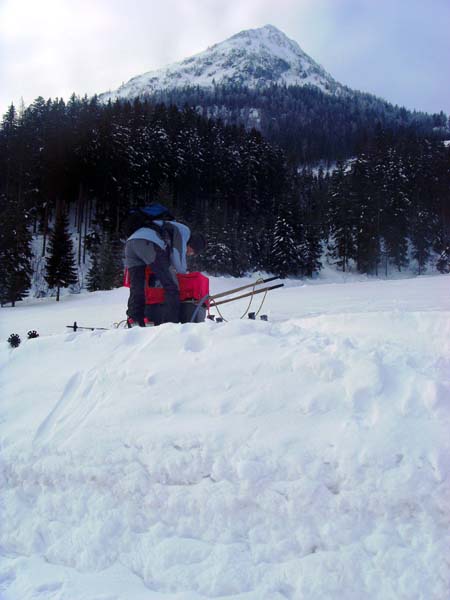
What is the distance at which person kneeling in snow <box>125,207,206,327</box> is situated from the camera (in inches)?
231

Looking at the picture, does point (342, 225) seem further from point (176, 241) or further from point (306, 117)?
point (306, 117)

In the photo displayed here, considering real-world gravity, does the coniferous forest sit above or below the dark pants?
above

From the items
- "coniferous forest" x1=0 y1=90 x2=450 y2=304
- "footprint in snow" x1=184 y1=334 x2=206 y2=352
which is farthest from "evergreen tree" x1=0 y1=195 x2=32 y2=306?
"footprint in snow" x1=184 y1=334 x2=206 y2=352

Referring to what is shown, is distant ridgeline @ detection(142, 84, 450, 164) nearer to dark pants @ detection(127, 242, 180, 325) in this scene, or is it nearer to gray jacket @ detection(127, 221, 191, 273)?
gray jacket @ detection(127, 221, 191, 273)

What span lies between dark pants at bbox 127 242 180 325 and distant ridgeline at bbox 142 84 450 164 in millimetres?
81848

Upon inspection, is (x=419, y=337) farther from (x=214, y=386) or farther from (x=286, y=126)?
(x=286, y=126)

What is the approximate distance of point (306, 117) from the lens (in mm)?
120125

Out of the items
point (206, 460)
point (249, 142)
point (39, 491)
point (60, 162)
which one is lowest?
point (39, 491)

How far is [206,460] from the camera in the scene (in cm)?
279

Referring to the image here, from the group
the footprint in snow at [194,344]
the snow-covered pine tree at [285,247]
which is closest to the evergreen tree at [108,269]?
the snow-covered pine tree at [285,247]

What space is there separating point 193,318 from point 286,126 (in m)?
113

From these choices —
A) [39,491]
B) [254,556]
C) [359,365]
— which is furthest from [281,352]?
[39,491]

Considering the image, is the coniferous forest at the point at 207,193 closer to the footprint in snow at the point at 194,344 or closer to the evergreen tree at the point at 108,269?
the evergreen tree at the point at 108,269

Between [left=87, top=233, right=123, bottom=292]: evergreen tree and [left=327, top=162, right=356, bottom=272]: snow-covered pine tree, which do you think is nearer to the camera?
[left=87, top=233, right=123, bottom=292]: evergreen tree
